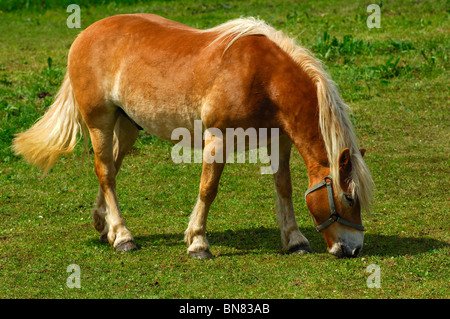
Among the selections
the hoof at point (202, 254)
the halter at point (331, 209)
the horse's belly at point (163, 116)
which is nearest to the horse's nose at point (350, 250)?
the halter at point (331, 209)

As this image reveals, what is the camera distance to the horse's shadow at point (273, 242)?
6.32 meters

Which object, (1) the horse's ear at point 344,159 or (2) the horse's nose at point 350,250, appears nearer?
(1) the horse's ear at point 344,159

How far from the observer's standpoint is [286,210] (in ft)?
21.5

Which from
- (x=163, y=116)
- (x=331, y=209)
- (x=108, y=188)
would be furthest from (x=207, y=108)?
(x=108, y=188)

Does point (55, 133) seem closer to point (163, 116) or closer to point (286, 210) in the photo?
point (163, 116)

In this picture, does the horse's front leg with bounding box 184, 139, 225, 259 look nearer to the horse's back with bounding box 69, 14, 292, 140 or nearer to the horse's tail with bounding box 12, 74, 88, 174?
the horse's back with bounding box 69, 14, 292, 140

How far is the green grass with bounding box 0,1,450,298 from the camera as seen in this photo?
5754mm

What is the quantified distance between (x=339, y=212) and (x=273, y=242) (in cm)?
124

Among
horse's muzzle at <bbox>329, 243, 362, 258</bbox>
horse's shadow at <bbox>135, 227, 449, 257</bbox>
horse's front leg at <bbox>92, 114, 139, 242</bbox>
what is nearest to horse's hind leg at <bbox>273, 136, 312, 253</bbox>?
horse's shadow at <bbox>135, 227, 449, 257</bbox>

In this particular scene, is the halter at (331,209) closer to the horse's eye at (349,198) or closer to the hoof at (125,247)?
the horse's eye at (349,198)

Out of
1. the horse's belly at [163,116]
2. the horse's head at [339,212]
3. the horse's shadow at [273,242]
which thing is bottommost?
the horse's shadow at [273,242]

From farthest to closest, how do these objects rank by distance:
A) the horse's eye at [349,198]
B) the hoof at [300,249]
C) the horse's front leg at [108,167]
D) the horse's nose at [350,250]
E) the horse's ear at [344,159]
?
1. the horse's front leg at [108,167]
2. the hoof at [300,249]
3. the horse's nose at [350,250]
4. the horse's eye at [349,198]
5. the horse's ear at [344,159]

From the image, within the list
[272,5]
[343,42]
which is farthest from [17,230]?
[272,5]

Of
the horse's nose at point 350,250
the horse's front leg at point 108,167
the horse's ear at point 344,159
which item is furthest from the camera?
the horse's front leg at point 108,167
